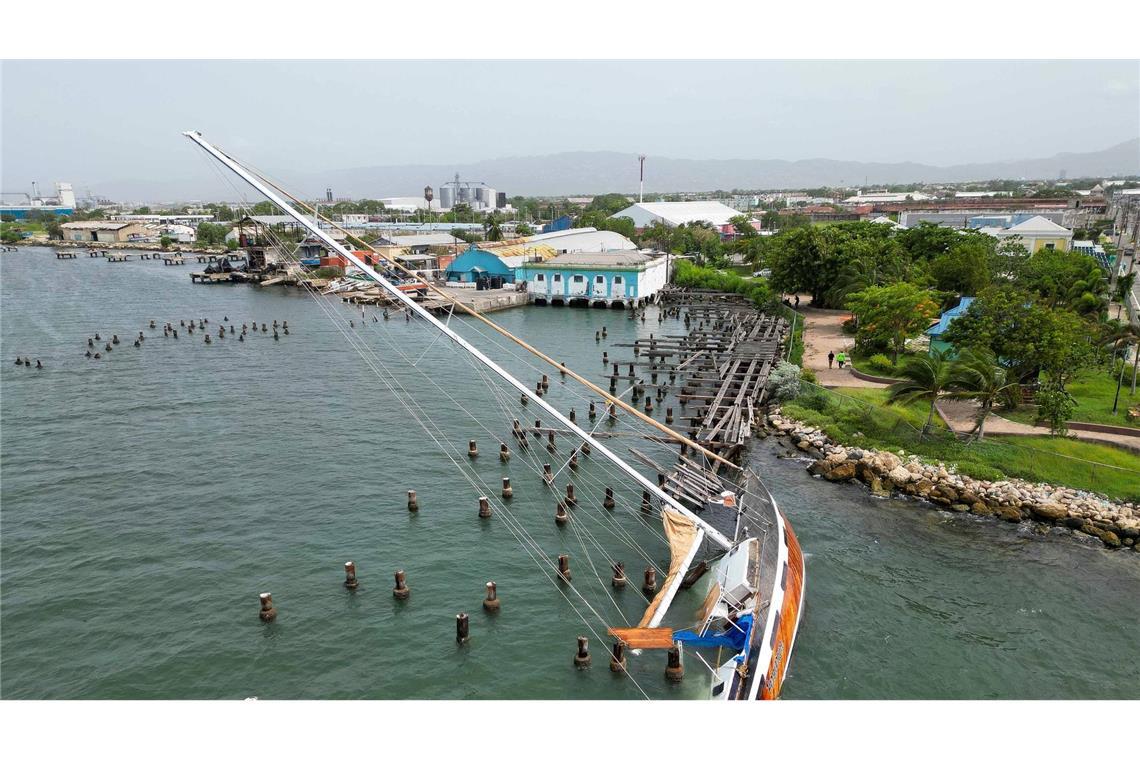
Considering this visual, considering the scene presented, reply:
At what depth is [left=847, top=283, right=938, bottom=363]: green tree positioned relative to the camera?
40594mm

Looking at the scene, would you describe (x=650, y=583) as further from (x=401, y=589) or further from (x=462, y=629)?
(x=401, y=589)

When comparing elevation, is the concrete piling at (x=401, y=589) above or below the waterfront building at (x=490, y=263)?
below

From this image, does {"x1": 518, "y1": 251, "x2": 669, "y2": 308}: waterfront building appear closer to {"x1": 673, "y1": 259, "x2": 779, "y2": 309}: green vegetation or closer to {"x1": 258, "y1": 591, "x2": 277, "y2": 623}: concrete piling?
{"x1": 673, "y1": 259, "x2": 779, "y2": 309}: green vegetation

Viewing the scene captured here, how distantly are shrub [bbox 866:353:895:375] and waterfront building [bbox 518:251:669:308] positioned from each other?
116 feet

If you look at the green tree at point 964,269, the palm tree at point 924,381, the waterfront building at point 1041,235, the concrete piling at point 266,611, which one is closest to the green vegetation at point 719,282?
the green tree at point 964,269

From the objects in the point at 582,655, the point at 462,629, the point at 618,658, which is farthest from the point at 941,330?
the point at 462,629

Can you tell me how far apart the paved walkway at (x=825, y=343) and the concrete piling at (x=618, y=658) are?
25.3 metres

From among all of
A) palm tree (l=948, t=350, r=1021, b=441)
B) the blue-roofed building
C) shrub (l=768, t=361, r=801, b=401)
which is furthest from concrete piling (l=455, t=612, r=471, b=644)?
the blue-roofed building

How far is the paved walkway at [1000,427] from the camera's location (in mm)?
28094

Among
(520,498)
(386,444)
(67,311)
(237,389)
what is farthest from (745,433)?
(67,311)

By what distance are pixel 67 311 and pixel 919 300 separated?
7919cm

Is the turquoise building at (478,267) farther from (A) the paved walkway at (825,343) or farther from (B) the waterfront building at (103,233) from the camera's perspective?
(B) the waterfront building at (103,233)

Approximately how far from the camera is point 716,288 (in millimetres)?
81625

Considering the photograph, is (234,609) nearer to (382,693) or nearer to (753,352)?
(382,693)
